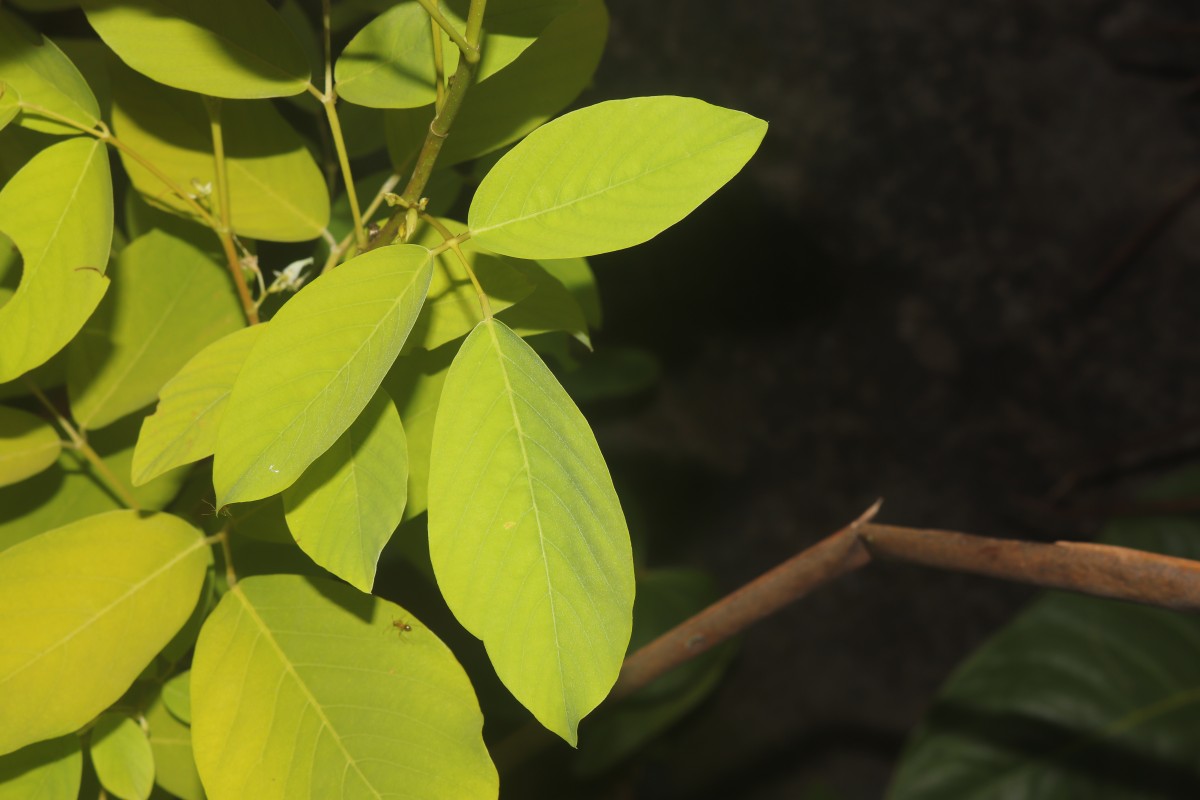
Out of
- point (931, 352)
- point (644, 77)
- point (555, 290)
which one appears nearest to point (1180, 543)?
point (931, 352)

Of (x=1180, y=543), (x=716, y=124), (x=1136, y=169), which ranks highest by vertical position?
(x=716, y=124)

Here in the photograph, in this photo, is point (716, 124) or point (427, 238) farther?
point (427, 238)

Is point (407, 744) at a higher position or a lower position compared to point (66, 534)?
lower

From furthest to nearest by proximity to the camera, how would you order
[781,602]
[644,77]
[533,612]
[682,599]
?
1. [644,77]
2. [682,599]
3. [781,602]
4. [533,612]

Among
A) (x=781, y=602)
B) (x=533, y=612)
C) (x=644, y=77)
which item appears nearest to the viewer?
(x=533, y=612)

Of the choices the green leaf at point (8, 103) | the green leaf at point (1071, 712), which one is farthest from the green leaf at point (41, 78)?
the green leaf at point (1071, 712)

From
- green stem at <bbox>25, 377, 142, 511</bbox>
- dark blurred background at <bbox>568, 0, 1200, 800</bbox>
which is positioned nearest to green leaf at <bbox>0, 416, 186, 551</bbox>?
green stem at <bbox>25, 377, 142, 511</bbox>

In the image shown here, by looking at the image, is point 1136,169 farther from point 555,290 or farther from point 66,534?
point 66,534

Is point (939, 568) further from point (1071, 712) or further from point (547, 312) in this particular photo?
point (1071, 712)
